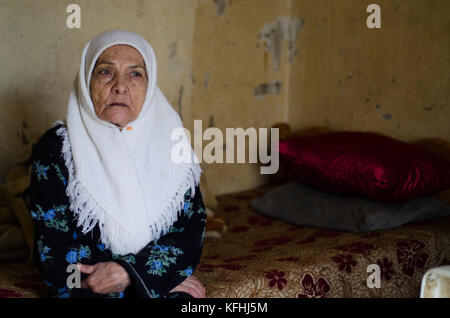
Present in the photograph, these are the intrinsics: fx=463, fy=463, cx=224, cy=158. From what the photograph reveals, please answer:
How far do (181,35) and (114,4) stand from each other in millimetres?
445

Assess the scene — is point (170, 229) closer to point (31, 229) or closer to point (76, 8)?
point (31, 229)

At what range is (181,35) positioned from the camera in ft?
9.02

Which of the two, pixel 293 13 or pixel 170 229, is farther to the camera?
pixel 293 13

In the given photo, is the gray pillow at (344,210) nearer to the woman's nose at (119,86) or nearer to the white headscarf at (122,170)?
the white headscarf at (122,170)

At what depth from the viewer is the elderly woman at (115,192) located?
1381 millimetres

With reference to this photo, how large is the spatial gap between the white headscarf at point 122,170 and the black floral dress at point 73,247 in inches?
1.3

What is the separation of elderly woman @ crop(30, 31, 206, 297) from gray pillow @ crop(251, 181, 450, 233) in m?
0.84

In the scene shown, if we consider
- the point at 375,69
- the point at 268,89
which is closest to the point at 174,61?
the point at 268,89

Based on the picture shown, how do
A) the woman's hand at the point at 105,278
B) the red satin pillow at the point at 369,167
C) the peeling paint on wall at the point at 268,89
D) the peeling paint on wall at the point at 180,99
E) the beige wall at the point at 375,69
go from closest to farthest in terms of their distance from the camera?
Answer: 1. the woman's hand at the point at 105,278
2. the red satin pillow at the point at 369,167
3. the beige wall at the point at 375,69
4. the peeling paint on wall at the point at 180,99
5. the peeling paint on wall at the point at 268,89

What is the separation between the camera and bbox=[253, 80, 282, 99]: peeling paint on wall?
125 inches

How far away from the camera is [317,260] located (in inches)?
69.5

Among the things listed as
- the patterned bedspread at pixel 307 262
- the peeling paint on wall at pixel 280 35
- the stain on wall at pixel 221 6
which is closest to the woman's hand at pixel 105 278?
the patterned bedspread at pixel 307 262

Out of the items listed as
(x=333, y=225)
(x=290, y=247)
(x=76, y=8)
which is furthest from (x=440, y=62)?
(x=76, y=8)

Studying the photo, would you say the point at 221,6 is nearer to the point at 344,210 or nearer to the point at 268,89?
the point at 268,89
